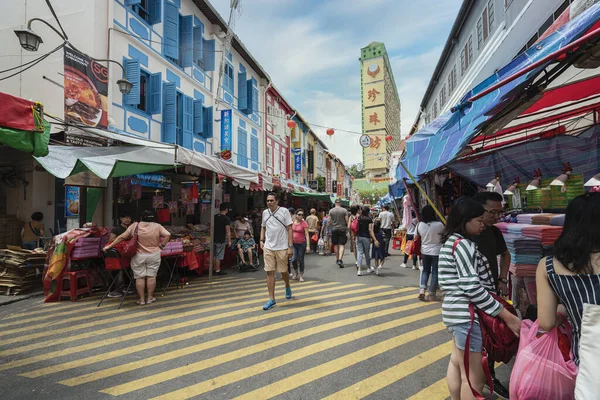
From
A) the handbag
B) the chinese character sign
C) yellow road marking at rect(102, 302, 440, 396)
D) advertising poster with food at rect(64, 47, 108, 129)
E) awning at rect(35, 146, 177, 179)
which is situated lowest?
yellow road marking at rect(102, 302, 440, 396)

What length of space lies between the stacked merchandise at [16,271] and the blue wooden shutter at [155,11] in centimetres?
819

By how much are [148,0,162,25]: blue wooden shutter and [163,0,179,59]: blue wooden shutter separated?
39 cm

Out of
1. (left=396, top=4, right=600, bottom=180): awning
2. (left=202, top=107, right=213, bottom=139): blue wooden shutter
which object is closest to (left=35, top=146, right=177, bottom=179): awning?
(left=396, top=4, right=600, bottom=180): awning

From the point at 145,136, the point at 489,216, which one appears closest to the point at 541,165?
the point at 489,216

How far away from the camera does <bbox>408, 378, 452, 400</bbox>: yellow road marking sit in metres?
2.78

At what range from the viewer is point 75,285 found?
6047 millimetres

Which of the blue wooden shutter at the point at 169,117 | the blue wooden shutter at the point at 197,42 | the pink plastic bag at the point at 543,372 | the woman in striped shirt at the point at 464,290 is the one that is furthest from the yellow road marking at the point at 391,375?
the blue wooden shutter at the point at 197,42

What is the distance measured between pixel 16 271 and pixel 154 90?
6.80 meters

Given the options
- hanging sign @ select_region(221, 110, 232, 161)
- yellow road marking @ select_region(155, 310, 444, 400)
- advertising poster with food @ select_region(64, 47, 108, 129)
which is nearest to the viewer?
yellow road marking @ select_region(155, 310, 444, 400)

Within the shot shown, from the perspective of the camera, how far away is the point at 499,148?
634 centimetres

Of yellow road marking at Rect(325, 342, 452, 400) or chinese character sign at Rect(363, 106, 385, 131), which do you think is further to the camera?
chinese character sign at Rect(363, 106, 385, 131)

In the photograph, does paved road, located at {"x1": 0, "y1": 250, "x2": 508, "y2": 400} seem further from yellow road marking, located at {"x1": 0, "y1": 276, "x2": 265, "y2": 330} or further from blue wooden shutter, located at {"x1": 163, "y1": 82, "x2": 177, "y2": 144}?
blue wooden shutter, located at {"x1": 163, "y1": 82, "x2": 177, "y2": 144}

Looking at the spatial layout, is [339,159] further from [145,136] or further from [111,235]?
[111,235]

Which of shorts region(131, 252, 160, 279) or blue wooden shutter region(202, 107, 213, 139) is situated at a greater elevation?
blue wooden shutter region(202, 107, 213, 139)
